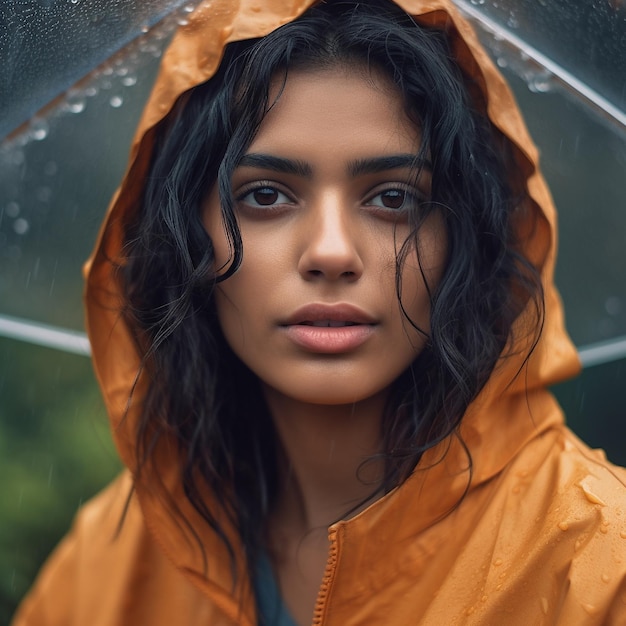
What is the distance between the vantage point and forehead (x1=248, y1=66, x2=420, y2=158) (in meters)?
1.85

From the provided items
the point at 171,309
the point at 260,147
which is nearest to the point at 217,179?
the point at 260,147

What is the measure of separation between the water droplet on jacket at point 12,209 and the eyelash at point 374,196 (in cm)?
75

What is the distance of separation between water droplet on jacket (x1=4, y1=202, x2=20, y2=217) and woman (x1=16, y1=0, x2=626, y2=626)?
319 mm

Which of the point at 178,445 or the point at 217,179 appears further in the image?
the point at 178,445

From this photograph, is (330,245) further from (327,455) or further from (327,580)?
(327,580)

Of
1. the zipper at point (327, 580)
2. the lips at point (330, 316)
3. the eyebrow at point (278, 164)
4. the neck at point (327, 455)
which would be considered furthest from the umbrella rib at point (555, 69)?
the zipper at point (327, 580)

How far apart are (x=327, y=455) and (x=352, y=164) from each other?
2.31 ft

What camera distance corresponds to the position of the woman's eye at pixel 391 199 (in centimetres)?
189

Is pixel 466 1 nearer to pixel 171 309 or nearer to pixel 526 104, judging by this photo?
pixel 526 104

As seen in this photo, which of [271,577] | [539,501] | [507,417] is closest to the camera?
A: [539,501]

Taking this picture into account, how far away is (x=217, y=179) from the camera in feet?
6.49

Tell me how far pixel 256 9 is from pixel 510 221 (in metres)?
0.74

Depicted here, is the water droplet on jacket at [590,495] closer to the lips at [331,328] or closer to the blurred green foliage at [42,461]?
the lips at [331,328]

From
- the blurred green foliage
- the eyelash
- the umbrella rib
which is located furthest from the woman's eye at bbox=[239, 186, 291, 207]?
the blurred green foliage
